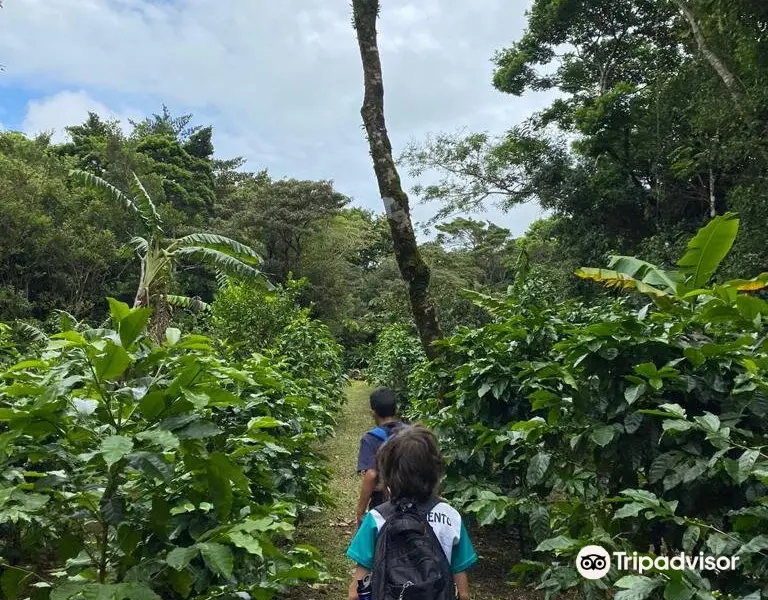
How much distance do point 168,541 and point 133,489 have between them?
223 millimetres

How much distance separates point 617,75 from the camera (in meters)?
17.0

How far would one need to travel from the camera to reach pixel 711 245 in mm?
4316

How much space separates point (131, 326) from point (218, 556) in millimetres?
746

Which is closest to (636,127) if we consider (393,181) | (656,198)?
(656,198)

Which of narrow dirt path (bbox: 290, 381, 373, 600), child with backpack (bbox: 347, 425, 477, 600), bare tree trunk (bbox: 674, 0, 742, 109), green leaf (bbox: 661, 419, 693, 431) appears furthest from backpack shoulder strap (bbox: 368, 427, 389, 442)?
bare tree trunk (bbox: 674, 0, 742, 109)

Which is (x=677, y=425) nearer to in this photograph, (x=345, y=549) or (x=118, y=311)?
(x=118, y=311)

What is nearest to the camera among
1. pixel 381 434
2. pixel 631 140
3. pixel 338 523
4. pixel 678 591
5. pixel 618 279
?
pixel 678 591

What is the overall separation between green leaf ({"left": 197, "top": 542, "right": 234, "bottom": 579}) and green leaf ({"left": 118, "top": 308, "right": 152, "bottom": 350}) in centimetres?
66

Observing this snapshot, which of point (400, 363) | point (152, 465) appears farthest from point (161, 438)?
point (400, 363)

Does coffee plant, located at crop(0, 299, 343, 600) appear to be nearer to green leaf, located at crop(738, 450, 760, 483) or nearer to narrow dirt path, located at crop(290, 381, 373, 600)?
green leaf, located at crop(738, 450, 760, 483)

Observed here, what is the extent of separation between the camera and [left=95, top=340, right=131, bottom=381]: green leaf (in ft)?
6.06

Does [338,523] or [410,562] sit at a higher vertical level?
[410,562]

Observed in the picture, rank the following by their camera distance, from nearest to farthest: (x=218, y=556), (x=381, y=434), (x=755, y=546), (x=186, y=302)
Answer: (x=755, y=546), (x=218, y=556), (x=381, y=434), (x=186, y=302)

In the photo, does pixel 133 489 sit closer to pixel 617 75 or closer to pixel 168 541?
pixel 168 541
